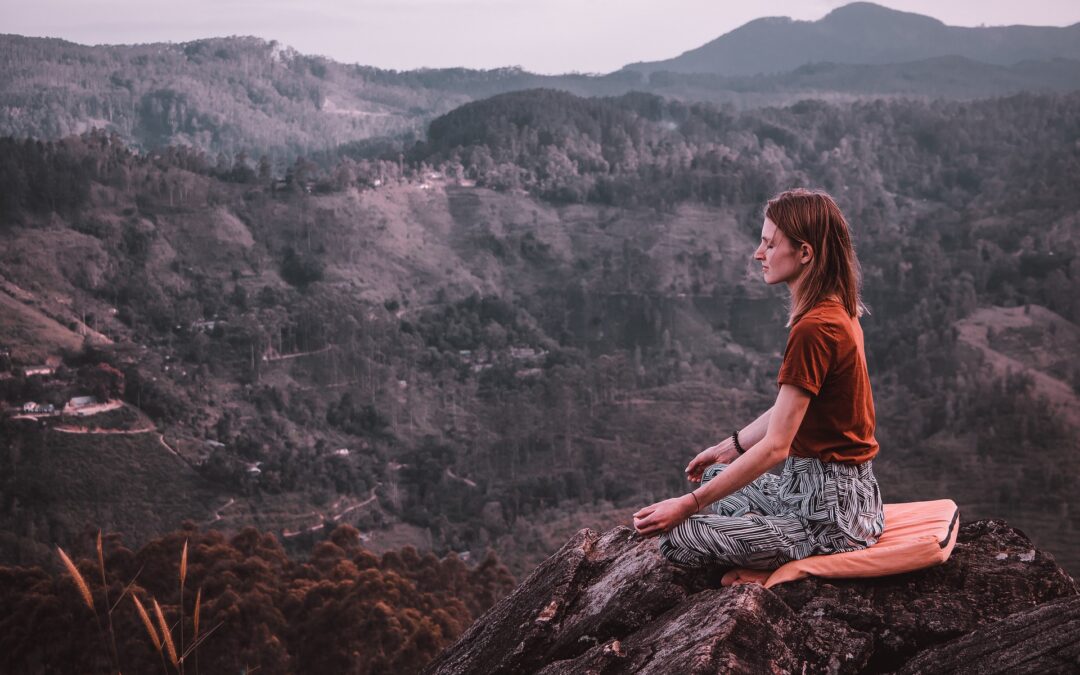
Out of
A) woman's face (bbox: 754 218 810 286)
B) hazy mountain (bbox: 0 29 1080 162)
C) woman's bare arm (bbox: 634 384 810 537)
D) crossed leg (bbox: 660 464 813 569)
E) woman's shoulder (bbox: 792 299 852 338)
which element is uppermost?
hazy mountain (bbox: 0 29 1080 162)

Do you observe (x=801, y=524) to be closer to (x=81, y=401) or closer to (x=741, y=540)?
(x=741, y=540)

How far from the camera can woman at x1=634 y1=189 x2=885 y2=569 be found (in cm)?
350

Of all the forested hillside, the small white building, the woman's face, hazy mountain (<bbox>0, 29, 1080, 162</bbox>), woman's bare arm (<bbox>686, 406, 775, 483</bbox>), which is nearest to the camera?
the woman's face

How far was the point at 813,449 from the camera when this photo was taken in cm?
360

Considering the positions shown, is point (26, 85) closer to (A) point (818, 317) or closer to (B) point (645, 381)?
(B) point (645, 381)

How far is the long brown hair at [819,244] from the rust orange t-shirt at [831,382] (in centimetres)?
5

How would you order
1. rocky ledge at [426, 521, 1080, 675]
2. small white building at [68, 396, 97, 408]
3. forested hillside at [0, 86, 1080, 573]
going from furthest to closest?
1. small white building at [68, 396, 97, 408]
2. forested hillside at [0, 86, 1080, 573]
3. rocky ledge at [426, 521, 1080, 675]

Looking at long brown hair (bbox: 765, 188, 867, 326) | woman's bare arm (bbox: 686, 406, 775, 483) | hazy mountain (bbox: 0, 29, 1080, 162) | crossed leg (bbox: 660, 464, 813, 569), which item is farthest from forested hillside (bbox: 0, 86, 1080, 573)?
long brown hair (bbox: 765, 188, 867, 326)

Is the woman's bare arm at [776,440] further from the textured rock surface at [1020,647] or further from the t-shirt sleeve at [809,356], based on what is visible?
the textured rock surface at [1020,647]

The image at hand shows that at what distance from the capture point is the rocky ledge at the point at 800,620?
10.5ft

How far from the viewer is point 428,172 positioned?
52.8 m

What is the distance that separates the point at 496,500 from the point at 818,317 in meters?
24.2

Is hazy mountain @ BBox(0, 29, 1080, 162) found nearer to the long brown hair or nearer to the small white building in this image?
the small white building

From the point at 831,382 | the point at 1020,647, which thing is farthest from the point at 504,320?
the point at 1020,647
